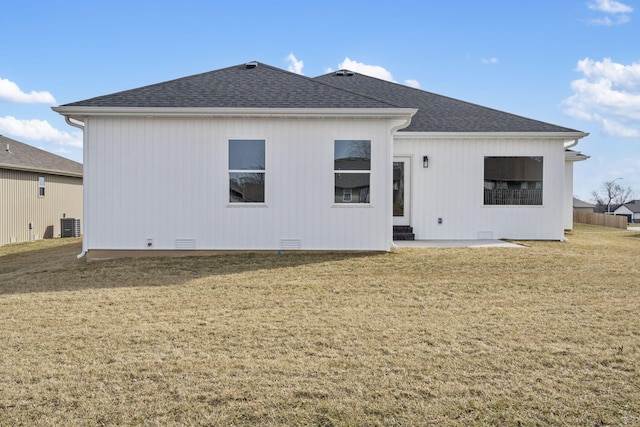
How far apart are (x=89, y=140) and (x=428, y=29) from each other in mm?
10394

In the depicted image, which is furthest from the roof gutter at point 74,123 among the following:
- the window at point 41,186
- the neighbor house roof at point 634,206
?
the neighbor house roof at point 634,206

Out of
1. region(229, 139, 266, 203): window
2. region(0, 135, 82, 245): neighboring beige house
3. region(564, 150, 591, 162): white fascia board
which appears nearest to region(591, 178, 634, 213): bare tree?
region(564, 150, 591, 162): white fascia board

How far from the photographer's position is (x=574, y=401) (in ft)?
9.24

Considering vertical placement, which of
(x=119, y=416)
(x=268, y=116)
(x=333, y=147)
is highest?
(x=268, y=116)

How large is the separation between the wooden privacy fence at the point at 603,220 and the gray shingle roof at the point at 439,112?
12.3 m

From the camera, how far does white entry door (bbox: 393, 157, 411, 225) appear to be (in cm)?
1191

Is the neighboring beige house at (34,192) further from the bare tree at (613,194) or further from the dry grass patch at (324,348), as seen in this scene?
the bare tree at (613,194)

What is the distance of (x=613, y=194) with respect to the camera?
253 ft

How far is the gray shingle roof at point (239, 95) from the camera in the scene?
29.2 feet

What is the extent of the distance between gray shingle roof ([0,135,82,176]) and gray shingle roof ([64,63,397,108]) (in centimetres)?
933

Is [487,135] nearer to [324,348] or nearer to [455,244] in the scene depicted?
[455,244]

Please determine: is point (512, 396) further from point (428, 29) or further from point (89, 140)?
point (428, 29)

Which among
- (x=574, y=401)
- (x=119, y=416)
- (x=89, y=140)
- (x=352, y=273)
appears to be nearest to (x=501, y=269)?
(x=352, y=273)

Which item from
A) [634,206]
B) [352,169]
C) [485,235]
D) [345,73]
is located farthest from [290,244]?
[634,206]
